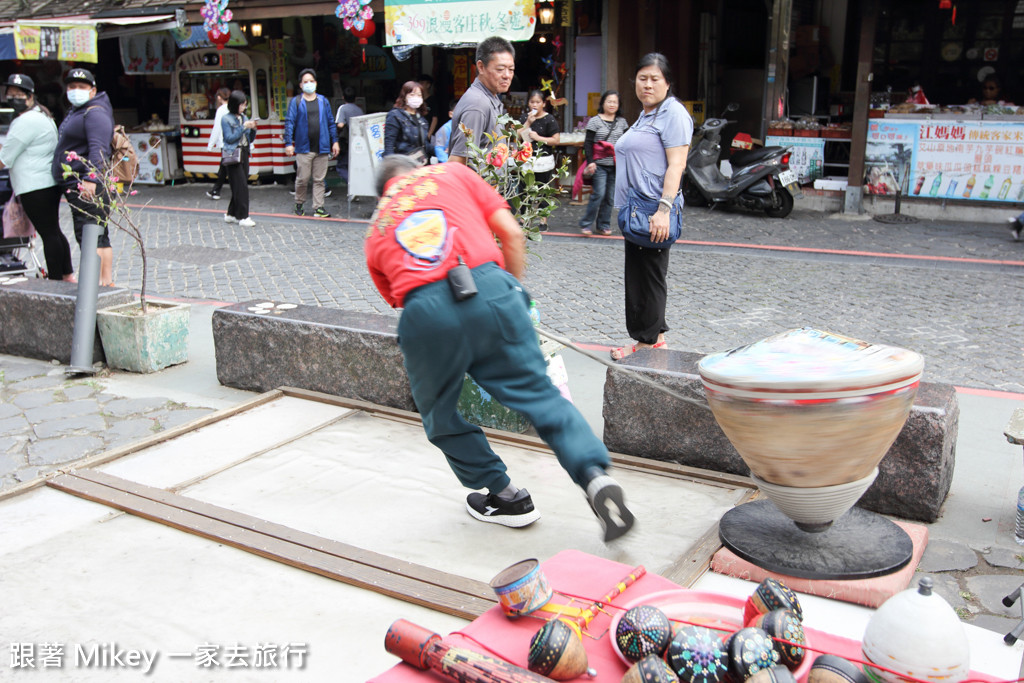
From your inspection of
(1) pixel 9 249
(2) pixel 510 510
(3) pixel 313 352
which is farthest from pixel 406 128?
(2) pixel 510 510

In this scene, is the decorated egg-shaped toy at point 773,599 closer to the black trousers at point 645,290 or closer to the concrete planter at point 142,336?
the black trousers at point 645,290

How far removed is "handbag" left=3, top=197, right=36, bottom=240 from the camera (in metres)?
7.17

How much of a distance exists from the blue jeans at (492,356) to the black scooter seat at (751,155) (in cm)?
916

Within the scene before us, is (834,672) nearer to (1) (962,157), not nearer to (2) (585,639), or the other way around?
(2) (585,639)

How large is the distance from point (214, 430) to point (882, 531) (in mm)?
3184

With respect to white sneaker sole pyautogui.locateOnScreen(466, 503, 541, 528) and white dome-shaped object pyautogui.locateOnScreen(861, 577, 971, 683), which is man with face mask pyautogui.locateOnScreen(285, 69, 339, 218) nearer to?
white sneaker sole pyautogui.locateOnScreen(466, 503, 541, 528)

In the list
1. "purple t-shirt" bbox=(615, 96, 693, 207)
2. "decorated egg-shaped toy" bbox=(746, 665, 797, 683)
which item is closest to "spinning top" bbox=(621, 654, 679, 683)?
"decorated egg-shaped toy" bbox=(746, 665, 797, 683)

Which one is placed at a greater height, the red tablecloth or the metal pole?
the metal pole

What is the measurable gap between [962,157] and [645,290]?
7826mm

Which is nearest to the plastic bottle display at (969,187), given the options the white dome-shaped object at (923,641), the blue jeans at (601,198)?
the blue jeans at (601,198)

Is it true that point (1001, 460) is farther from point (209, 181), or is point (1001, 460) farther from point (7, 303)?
point (209, 181)

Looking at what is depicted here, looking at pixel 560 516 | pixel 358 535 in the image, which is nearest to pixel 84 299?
pixel 358 535

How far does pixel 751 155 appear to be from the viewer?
11.5 m

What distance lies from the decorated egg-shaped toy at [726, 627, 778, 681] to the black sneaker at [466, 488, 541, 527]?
136 cm
